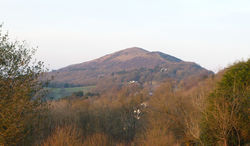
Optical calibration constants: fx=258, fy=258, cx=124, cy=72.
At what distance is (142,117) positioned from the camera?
146ft

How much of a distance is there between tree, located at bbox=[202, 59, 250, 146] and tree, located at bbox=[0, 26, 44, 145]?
861cm

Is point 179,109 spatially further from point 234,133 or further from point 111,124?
point 111,124

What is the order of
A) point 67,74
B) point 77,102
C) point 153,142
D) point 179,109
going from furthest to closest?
point 67,74 → point 77,102 → point 179,109 → point 153,142

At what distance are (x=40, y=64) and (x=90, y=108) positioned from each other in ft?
107

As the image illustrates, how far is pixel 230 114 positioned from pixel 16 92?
9.98 m

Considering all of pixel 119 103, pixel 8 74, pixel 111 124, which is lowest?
pixel 111 124

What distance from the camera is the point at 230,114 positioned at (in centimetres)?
1212

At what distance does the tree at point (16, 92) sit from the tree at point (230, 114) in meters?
8.61

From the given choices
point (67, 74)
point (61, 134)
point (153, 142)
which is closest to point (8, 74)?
point (61, 134)

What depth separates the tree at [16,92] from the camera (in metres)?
10.9

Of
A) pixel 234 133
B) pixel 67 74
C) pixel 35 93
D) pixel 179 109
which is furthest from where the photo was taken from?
pixel 67 74

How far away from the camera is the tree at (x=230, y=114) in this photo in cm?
1151

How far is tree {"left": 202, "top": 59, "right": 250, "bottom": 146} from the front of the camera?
37.8ft

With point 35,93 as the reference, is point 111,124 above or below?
below
